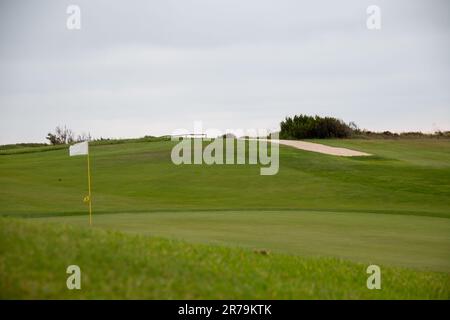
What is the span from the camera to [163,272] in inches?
336

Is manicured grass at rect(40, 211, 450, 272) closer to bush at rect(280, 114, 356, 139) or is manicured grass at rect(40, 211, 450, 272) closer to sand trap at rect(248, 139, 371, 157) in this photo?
sand trap at rect(248, 139, 371, 157)

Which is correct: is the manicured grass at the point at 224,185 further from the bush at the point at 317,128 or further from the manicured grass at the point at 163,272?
the bush at the point at 317,128

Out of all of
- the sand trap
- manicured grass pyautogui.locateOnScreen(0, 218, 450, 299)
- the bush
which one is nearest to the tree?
the bush

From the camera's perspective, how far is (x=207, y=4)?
105 feet

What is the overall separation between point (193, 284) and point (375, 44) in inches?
1392

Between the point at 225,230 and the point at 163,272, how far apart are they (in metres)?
7.79

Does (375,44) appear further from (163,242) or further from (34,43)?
(163,242)

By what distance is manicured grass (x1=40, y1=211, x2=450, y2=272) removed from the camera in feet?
43.0

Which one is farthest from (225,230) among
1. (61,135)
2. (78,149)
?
(61,135)

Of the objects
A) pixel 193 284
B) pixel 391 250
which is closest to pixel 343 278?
pixel 193 284

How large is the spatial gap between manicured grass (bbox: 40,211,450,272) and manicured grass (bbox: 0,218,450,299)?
2039mm

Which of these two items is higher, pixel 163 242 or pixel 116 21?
pixel 116 21

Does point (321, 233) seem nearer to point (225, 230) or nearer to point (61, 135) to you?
point (225, 230)

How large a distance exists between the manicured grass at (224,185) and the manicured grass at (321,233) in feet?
15.3
